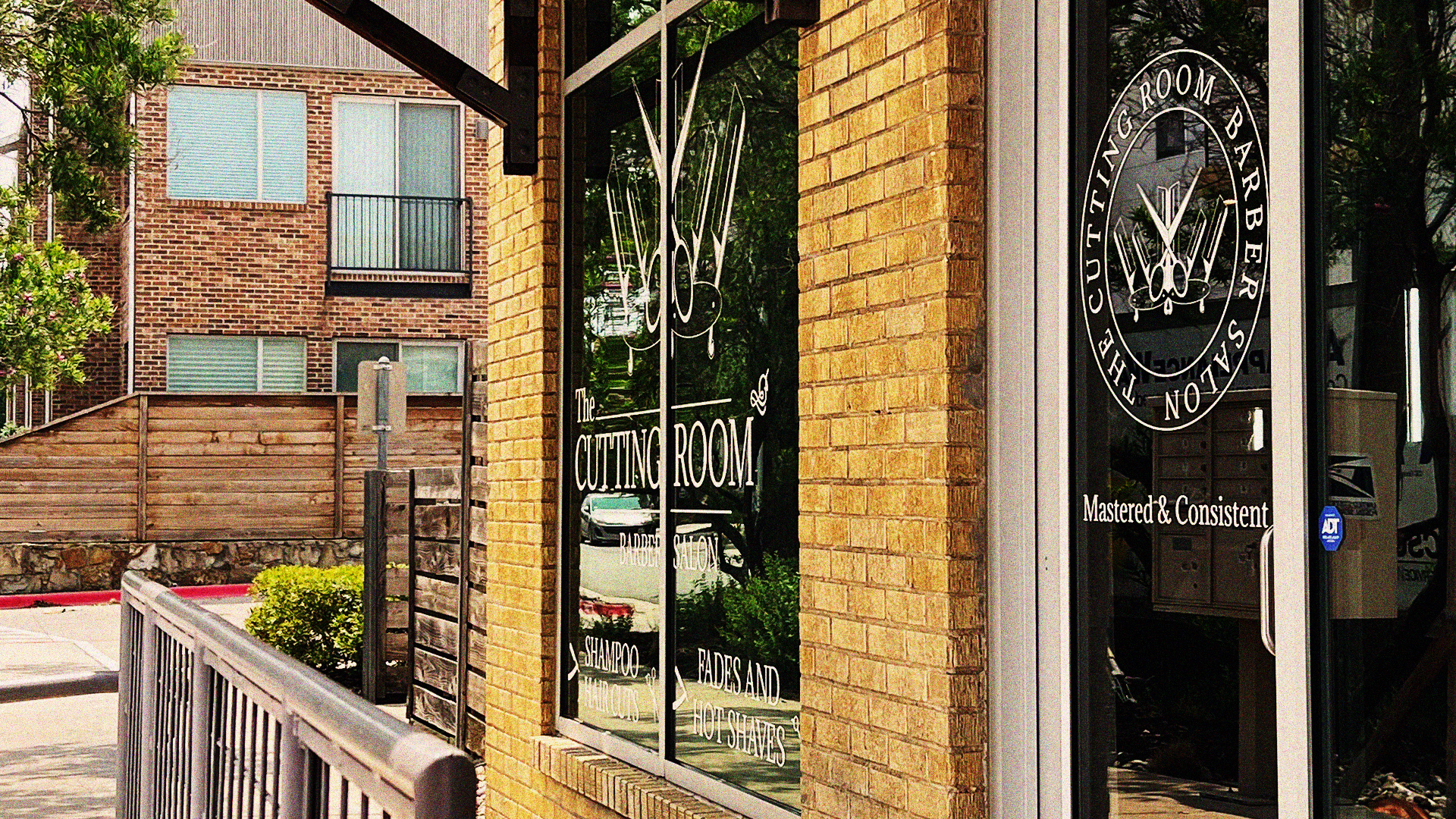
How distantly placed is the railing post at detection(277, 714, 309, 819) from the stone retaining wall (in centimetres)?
2097

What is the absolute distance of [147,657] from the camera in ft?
15.1

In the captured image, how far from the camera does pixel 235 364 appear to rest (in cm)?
2608

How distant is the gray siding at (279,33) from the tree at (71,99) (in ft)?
45.0

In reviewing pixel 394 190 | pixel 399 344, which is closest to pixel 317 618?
pixel 399 344

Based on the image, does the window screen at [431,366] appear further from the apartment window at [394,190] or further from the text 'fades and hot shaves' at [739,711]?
the text 'fades and hot shaves' at [739,711]

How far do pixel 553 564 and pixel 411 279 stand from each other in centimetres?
2100

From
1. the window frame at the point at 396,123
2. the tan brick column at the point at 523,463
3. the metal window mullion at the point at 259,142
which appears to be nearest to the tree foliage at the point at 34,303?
the tan brick column at the point at 523,463

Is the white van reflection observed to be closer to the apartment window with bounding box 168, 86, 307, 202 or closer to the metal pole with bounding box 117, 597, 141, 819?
the metal pole with bounding box 117, 597, 141, 819

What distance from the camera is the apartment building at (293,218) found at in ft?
84.4

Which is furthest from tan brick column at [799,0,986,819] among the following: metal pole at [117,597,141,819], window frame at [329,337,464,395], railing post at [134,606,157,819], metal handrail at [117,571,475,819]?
window frame at [329,337,464,395]

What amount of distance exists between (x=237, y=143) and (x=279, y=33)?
1980 millimetres

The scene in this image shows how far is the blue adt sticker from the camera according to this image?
112 inches

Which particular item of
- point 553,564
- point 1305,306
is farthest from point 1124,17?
point 553,564

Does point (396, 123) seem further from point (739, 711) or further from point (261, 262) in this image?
point (739, 711)
